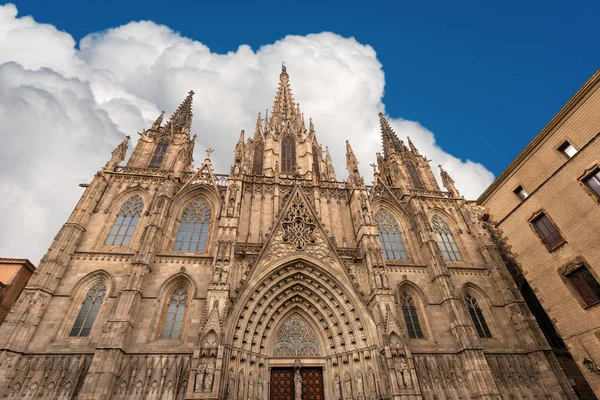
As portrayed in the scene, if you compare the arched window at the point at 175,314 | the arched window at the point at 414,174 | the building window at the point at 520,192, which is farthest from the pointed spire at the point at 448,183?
the arched window at the point at 175,314

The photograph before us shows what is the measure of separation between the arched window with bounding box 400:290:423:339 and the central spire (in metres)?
20.2

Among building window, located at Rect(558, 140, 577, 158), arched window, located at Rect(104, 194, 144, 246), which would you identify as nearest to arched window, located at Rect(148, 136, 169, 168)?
arched window, located at Rect(104, 194, 144, 246)

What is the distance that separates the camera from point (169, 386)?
12.6 m

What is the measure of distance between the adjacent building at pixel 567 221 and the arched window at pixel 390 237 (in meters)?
6.49

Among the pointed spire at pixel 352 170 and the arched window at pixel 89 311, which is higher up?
the pointed spire at pixel 352 170

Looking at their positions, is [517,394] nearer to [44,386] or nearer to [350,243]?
[350,243]

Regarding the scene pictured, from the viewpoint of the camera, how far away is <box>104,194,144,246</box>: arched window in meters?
17.5

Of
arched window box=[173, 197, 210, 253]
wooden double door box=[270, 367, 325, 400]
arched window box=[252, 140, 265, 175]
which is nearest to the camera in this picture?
wooden double door box=[270, 367, 325, 400]

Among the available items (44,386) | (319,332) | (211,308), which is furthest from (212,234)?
(44,386)

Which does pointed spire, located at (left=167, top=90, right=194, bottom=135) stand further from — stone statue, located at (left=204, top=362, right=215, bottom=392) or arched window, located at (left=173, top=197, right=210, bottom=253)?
stone statue, located at (left=204, top=362, right=215, bottom=392)

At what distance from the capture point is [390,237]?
68.1 feet

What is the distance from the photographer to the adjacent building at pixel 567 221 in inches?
474

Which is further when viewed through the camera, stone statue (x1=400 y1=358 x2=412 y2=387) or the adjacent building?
stone statue (x1=400 y1=358 x2=412 y2=387)

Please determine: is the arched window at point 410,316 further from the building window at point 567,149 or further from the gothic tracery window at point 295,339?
the building window at point 567,149
